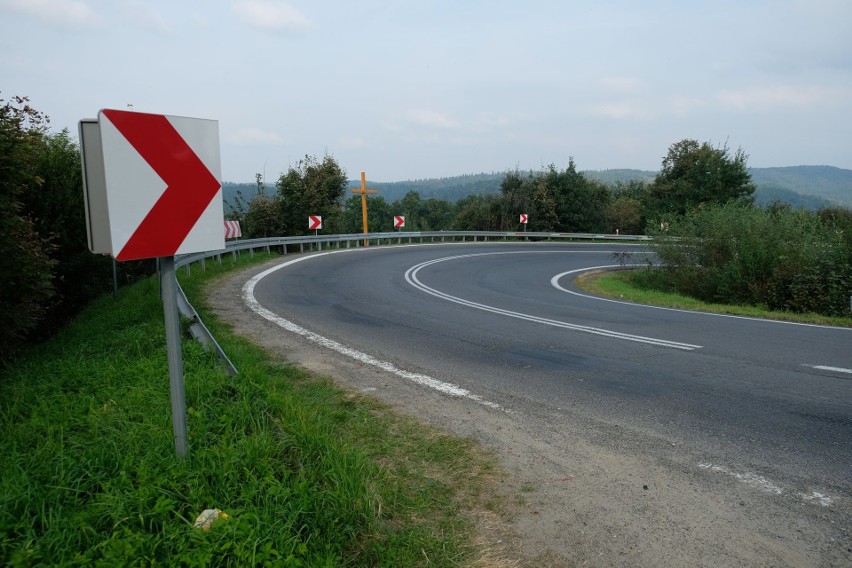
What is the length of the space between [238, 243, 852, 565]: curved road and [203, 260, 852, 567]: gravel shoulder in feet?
0.08

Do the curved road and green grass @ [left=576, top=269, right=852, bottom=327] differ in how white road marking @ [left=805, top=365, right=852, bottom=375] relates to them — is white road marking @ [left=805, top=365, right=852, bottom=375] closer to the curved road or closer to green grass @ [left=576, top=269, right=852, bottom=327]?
the curved road

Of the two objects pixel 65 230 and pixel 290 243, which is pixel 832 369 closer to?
pixel 65 230

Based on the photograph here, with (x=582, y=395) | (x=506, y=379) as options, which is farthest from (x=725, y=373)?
(x=506, y=379)

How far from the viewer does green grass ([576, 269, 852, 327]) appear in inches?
463

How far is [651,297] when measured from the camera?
50.0ft

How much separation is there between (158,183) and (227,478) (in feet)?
5.59

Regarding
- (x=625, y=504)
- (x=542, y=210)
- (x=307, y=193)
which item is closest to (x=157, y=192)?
(x=625, y=504)

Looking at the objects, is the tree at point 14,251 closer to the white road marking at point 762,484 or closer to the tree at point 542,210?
the white road marking at point 762,484

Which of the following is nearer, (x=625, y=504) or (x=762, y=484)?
(x=625, y=504)

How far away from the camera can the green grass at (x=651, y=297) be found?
11763mm

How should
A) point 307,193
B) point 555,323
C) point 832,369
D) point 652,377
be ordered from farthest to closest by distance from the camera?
point 307,193 < point 555,323 < point 832,369 < point 652,377

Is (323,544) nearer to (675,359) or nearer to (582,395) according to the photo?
(582,395)

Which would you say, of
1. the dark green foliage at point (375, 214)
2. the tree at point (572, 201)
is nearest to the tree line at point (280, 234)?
the tree at point (572, 201)

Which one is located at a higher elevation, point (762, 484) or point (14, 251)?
point (14, 251)
